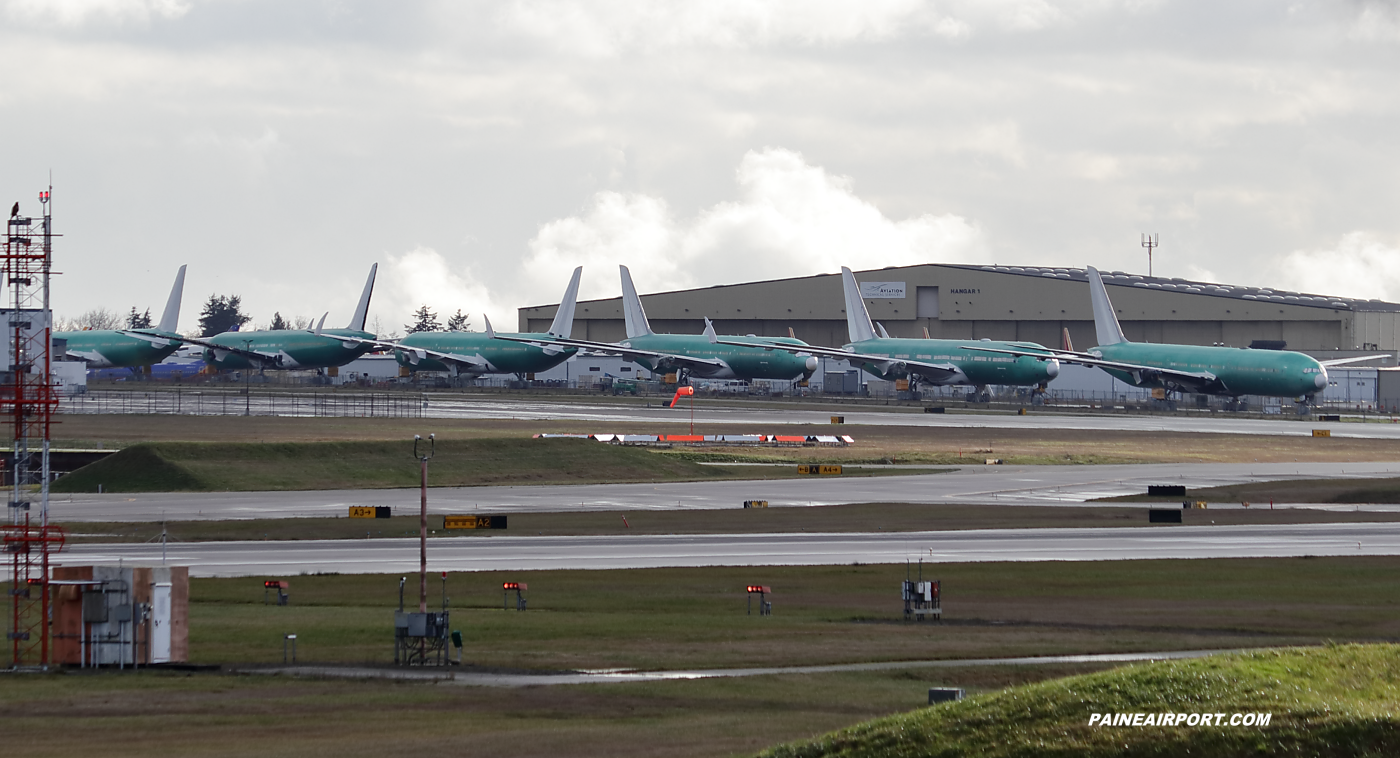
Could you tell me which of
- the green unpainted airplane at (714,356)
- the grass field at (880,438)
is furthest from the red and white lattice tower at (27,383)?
the green unpainted airplane at (714,356)

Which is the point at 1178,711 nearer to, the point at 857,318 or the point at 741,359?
the point at 741,359

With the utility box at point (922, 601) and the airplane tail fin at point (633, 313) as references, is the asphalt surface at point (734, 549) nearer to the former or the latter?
the utility box at point (922, 601)

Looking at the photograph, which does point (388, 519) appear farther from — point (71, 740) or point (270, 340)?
point (270, 340)

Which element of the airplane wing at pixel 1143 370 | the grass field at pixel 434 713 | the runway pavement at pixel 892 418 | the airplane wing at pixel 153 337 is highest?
the airplane wing at pixel 153 337

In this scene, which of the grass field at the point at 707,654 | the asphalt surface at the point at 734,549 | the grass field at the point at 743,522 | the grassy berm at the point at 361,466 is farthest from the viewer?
the grassy berm at the point at 361,466

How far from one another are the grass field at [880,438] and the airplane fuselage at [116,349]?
61.8 metres

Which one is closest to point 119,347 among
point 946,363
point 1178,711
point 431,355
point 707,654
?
point 431,355

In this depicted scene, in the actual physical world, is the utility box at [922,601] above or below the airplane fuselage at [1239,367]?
below

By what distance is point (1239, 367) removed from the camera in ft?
387

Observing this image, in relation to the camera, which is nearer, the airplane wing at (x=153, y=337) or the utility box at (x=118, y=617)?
the utility box at (x=118, y=617)

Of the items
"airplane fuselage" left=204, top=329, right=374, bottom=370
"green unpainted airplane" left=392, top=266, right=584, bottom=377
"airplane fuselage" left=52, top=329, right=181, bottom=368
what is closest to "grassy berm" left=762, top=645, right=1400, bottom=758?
"green unpainted airplane" left=392, top=266, right=584, bottom=377

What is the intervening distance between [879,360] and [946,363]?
757cm

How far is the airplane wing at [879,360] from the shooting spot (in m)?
132

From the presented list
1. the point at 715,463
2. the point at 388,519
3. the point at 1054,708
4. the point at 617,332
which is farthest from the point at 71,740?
the point at 617,332
